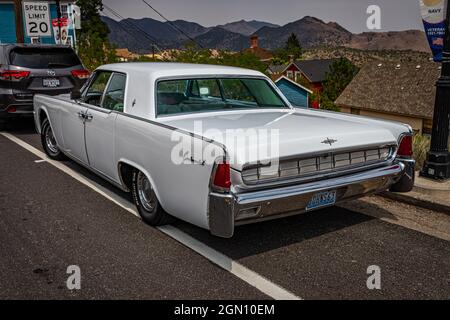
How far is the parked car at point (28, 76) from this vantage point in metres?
9.45

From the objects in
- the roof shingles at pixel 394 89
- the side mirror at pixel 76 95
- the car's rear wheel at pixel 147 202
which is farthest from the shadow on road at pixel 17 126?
the roof shingles at pixel 394 89

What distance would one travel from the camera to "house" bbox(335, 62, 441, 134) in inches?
2383

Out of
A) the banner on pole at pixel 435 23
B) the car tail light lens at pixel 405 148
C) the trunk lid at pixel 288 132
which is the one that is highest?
the banner on pole at pixel 435 23

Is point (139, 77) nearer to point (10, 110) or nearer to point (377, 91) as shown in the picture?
point (10, 110)

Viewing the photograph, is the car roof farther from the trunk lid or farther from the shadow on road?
the shadow on road

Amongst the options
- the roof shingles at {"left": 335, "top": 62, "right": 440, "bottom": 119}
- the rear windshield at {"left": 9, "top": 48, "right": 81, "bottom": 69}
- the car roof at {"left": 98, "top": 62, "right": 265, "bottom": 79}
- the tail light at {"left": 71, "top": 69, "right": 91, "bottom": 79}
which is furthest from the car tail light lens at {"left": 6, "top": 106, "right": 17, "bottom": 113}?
the roof shingles at {"left": 335, "top": 62, "right": 440, "bottom": 119}

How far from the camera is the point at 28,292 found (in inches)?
133

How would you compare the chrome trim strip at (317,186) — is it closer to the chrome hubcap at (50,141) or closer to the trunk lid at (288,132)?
the trunk lid at (288,132)

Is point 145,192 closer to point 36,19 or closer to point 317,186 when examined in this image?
point 317,186

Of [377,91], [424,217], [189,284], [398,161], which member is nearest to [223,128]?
[189,284]

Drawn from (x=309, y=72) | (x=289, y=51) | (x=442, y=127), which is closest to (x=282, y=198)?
(x=442, y=127)

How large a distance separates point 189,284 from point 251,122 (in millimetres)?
1700

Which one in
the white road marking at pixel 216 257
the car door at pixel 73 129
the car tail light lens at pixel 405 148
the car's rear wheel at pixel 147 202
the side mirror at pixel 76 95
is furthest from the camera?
the side mirror at pixel 76 95
